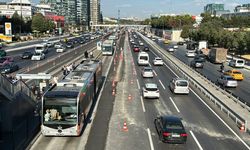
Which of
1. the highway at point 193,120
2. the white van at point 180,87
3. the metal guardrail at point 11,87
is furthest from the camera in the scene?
the white van at point 180,87

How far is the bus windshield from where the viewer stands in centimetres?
2086

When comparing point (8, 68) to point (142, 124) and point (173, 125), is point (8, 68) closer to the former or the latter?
point (142, 124)

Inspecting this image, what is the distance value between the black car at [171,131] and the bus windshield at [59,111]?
17.6 feet

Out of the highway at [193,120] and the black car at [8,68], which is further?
the black car at [8,68]

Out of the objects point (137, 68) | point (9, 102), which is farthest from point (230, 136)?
point (137, 68)

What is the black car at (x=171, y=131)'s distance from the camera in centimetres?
2061

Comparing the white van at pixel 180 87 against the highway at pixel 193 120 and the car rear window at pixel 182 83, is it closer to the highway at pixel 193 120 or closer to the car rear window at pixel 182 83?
the car rear window at pixel 182 83

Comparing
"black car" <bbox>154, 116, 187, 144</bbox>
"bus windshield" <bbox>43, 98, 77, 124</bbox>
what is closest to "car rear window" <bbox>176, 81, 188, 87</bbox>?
"black car" <bbox>154, 116, 187, 144</bbox>

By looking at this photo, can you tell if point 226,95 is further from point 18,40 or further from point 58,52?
point 18,40

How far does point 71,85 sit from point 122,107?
25.5ft

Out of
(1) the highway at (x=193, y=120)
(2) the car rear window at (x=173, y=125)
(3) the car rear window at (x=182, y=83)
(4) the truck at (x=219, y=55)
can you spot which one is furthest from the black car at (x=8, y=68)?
(4) the truck at (x=219, y=55)

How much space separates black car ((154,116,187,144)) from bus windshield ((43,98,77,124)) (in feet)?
17.6

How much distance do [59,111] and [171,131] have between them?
6.82 m

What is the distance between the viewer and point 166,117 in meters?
22.1
